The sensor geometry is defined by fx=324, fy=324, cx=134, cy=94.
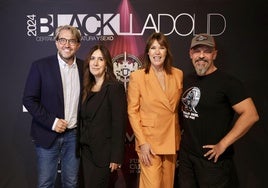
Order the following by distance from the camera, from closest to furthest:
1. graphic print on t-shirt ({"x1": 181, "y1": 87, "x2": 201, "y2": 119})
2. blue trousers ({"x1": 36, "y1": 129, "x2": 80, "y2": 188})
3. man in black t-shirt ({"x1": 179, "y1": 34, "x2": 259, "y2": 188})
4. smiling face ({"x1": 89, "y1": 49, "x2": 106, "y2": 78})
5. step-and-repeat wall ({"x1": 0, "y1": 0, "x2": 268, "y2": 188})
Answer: man in black t-shirt ({"x1": 179, "y1": 34, "x2": 259, "y2": 188})
graphic print on t-shirt ({"x1": 181, "y1": 87, "x2": 201, "y2": 119})
smiling face ({"x1": 89, "y1": 49, "x2": 106, "y2": 78})
blue trousers ({"x1": 36, "y1": 129, "x2": 80, "y2": 188})
step-and-repeat wall ({"x1": 0, "y1": 0, "x2": 268, "y2": 188})

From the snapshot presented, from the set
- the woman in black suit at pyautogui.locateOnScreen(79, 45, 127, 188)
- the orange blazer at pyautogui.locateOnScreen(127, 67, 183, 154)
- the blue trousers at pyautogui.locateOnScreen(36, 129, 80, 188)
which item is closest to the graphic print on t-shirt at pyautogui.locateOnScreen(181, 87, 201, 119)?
the orange blazer at pyautogui.locateOnScreen(127, 67, 183, 154)

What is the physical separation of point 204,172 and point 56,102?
118 centimetres

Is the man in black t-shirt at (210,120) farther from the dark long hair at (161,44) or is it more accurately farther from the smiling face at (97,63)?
the smiling face at (97,63)

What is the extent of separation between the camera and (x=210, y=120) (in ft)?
7.11

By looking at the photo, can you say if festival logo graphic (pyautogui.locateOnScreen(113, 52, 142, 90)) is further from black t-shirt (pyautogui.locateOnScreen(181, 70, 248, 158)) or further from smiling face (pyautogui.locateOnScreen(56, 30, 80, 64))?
black t-shirt (pyautogui.locateOnScreen(181, 70, 248, 158))

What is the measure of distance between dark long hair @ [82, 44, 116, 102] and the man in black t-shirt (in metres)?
0.58

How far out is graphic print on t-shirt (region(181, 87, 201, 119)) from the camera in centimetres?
222

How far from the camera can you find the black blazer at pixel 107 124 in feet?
7.48

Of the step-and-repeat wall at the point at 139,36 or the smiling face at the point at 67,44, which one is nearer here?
the smiling face at the point at 67,44

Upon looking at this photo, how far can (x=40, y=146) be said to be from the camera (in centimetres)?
248

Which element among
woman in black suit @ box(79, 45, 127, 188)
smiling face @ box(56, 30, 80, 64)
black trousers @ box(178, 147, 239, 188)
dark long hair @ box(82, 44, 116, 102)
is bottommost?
black trousers @ box(178, 147, 239, 188)

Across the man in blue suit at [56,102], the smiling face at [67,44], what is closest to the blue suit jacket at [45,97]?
the man in blue suit at [56,102]

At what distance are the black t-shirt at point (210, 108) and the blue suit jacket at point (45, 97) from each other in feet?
3.15

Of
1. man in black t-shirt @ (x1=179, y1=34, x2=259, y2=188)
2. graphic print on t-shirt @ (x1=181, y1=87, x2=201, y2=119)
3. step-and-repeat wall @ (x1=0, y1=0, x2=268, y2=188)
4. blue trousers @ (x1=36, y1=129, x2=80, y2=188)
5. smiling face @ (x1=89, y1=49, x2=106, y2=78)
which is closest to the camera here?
man in black t-shirt @ (x1=179, y1=34, x2=259, y2=188)
